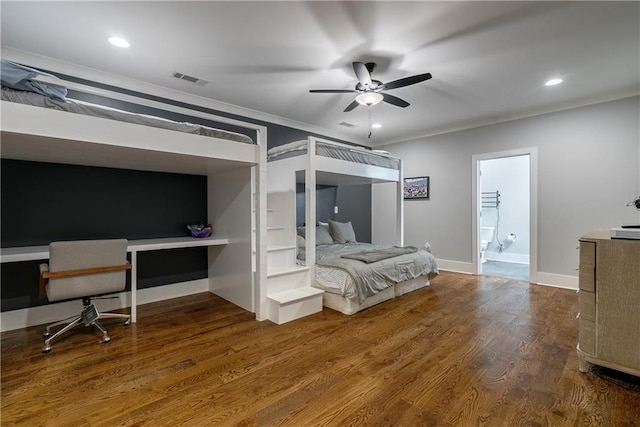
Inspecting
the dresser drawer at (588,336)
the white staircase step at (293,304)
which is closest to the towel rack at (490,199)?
the dresser drawer at (588,336)

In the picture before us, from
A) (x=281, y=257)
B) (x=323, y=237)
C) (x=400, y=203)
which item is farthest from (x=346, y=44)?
(x=323, y=237)

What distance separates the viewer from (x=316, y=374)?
2002mm

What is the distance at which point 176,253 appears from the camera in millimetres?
3727

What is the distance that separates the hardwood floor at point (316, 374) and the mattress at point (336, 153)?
192cm

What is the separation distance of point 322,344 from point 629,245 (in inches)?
85.7

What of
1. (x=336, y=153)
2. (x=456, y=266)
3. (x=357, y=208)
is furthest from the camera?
(x=357, y=208)

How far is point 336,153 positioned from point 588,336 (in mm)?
2826

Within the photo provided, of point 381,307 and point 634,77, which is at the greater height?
point 634,77

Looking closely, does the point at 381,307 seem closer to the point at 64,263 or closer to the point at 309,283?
the point at 309,283

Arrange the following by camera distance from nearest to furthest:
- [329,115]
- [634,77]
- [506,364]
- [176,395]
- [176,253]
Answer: [176,395] → [506,364] → [634,77] → [176,253] → [329,115]

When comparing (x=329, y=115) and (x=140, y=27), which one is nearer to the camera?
(x=140, y=27)

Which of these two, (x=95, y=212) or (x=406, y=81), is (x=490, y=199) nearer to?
(x=406, y=81)

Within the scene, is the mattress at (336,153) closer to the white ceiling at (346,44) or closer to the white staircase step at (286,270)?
the white ceiling at (346,44)

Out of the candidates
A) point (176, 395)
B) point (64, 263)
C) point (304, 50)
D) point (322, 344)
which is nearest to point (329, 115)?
point (304, 50)
